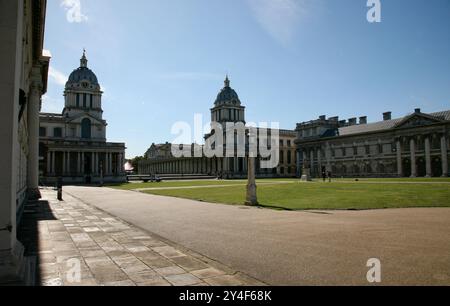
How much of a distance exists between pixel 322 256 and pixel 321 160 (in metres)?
87.7

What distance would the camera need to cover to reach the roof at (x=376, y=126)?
67000 millimetres

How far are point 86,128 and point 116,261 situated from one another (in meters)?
86.0

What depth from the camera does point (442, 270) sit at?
6102 mm

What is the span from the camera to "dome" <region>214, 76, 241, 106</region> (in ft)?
367

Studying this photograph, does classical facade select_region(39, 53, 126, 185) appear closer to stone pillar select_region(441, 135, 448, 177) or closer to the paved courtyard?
the paved courtyard

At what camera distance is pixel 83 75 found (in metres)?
88.4

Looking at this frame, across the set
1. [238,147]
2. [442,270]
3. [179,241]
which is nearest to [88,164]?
[238,147]

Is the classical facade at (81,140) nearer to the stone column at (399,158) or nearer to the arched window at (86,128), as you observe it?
the arched window at (86,128)

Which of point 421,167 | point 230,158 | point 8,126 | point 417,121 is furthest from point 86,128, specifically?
point 8,126

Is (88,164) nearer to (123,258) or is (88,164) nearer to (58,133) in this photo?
(58,133)

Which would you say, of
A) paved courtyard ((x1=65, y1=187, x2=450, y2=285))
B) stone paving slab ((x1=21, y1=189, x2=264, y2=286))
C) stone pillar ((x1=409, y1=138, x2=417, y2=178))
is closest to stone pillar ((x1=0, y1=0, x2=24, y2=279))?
stone paving slab ((x1=21, y1=189, x2=264, y2=286))

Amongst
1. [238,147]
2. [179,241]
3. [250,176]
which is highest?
[238,147]
